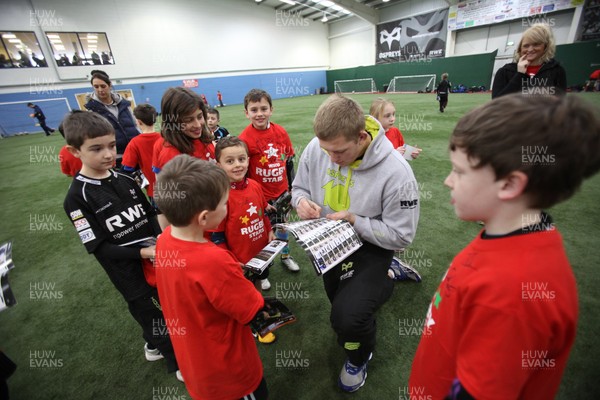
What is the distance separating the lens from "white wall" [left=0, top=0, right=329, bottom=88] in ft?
58.7

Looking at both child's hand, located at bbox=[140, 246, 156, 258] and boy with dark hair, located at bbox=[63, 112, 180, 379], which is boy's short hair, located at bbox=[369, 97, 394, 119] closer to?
boy with dark hair, located at bbox=[63, 112, 180, 379]

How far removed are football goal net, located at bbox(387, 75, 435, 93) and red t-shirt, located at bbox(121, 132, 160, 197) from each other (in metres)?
24.3

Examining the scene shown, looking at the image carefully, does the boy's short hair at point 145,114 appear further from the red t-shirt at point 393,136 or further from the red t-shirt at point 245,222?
the red t-shirt at point 393,136

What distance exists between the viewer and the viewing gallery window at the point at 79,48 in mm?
18195

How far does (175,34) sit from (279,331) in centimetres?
2763

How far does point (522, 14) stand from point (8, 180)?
27913 mm

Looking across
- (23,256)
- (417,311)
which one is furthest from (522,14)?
(23,256)

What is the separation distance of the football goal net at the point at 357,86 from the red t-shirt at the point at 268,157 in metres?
26.6

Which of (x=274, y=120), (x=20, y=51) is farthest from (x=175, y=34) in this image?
(x=274, y=120)

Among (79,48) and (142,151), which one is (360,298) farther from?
(79,48)

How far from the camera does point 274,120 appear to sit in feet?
43.9

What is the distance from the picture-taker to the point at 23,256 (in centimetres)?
403

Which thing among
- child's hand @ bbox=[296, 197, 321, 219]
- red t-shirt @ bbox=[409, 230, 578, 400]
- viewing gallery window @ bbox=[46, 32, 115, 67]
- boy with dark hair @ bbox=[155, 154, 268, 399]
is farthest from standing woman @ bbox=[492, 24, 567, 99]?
viewing gallery window @ bbox=[46, 32, 115, 67]

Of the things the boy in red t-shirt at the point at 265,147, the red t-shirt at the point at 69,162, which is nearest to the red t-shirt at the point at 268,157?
the boy in red t-shirt at the point at 265,147
